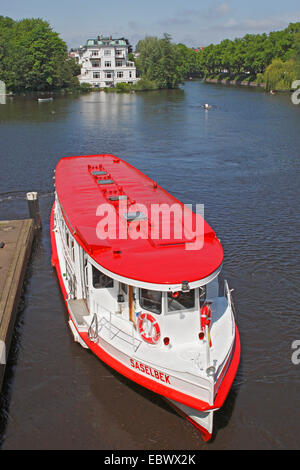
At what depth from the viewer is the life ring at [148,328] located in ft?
43.8

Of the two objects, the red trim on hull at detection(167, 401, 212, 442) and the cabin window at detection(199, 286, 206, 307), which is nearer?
the red trim on hull at detection(167, 401, 212, 442)

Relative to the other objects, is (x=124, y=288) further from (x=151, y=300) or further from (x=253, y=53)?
(x=253, y=53)

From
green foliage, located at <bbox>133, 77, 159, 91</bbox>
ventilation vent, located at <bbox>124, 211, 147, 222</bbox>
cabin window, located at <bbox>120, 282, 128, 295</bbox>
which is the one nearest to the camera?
cabin window, located at <bbox>120, 282, 128, 295</bbox>

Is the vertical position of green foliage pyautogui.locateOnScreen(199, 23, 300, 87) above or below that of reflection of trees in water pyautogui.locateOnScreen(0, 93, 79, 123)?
above

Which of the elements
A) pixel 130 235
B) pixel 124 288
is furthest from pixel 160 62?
pixel 124 288

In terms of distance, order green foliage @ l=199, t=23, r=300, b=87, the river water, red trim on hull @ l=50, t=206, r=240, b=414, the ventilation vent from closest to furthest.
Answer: red trim on hull @ l=50, t=206, r=240, b=414 < the river water < the ventilation vent < green foliage @ l=199, t=23, r=300, b=87

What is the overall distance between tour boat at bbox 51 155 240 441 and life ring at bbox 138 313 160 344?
3 centimetres

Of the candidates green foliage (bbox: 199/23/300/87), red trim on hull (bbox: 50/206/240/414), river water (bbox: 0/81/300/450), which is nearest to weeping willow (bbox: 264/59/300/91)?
green foliage (bbox: 199/23/300/87)

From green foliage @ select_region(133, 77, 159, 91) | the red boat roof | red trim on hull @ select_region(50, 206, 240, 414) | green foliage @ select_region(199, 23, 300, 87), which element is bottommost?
red trim on hull @ select_region(50, 206, 240, 414)

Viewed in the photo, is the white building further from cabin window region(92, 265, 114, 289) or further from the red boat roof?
cabin window region(92, 265, 114, 289)

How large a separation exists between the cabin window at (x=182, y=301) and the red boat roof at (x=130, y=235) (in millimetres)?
799

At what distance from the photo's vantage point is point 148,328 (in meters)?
13.5

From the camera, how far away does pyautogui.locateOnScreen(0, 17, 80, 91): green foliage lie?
118 meters
